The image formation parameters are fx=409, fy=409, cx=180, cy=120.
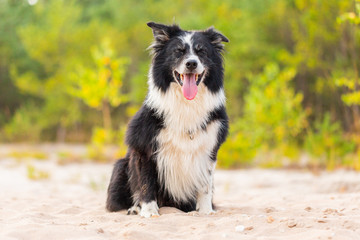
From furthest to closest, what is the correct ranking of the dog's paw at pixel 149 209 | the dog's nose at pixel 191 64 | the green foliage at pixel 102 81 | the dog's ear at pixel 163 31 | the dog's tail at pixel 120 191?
the green foliage at pixel 102 81, the dog's tail at pixel 120 191, the dog's ear at pixel 163 31, the dog's paw at pixel 149 209, the dog's nose at pixel 191 64

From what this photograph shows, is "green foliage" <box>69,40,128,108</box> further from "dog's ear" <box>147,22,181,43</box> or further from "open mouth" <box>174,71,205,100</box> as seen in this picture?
"open mouth" <box>174,71,205,100</box>

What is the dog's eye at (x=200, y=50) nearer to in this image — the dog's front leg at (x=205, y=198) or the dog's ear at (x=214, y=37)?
the dog's ear at (x=214, y=37)

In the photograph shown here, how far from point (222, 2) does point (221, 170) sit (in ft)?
28.7

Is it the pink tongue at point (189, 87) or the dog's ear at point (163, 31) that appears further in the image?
the dog's ear at point (163, 31)

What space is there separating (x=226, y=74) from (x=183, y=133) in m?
11.4

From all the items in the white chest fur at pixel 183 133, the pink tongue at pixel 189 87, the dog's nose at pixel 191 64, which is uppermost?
the dog's nose at pixel 191 64

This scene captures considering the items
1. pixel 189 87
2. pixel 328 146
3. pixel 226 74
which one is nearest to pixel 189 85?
pixel 189 87

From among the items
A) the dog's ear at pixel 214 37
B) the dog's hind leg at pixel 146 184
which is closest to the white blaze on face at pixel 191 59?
the dog's ear at pixel 214 37

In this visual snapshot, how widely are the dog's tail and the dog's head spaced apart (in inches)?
41.4

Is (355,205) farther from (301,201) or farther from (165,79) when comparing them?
(165,79)

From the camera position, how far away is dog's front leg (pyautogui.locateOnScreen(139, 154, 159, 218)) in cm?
389

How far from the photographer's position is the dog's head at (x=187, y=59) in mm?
3800

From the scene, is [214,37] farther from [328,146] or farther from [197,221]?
[328,146]

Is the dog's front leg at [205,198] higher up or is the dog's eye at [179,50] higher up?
the dog's eye at [179,50]
